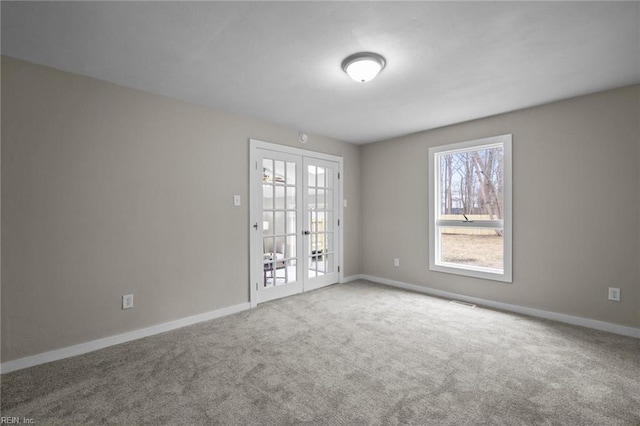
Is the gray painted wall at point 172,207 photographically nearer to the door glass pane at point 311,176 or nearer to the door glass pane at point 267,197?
the door glass pane at point 267,197

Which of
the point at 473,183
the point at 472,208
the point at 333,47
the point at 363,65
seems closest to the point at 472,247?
the point at 472,208

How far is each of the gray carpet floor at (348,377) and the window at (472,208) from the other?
0.89 meters

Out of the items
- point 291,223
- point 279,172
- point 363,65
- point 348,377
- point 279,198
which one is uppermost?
point 363,65

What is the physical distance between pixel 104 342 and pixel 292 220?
95.7 inches

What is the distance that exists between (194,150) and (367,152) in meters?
2.91

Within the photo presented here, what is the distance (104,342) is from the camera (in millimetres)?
2590

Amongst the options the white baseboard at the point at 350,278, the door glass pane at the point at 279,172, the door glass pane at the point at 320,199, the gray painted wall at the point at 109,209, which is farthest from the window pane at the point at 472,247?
the gray painted wall at the point at 109,209

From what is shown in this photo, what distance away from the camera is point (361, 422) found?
1.65 m

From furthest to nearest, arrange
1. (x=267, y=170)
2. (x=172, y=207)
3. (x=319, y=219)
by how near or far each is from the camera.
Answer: (x=319, y=219)
(x=267, y=170)
(x=172, y=207)

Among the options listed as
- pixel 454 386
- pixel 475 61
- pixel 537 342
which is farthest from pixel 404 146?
pixel 454 386

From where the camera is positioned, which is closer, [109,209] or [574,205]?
[109,209]

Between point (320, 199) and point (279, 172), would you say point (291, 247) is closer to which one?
point (320, 199)

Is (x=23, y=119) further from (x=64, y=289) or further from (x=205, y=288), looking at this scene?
(x=205, y=288)

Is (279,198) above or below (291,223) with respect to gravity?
above
